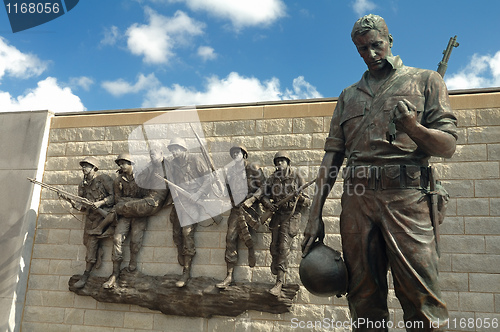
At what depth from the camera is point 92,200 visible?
857cm

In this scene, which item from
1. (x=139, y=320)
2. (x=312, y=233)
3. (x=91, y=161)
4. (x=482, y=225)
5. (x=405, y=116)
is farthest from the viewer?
(x=91, y=161)

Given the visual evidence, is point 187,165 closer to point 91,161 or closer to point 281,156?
point 281,156

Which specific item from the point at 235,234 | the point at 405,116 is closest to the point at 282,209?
the point at 235,234

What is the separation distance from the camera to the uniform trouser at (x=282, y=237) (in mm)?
7425

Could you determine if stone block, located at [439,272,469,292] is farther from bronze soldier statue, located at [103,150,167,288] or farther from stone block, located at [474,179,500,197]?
bronze soldier statue, located at [103,150,167,288]

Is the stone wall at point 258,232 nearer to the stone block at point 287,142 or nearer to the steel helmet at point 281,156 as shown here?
the stone block at point 287,142

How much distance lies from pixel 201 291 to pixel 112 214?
75.2 inches

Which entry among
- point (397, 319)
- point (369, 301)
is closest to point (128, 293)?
point (397, 319)

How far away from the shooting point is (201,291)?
7719 millimetres

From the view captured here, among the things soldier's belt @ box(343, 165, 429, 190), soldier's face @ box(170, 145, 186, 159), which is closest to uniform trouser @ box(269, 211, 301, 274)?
soldier's face @ box(170, 145, 186, 159)

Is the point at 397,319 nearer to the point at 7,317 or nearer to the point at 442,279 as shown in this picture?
the point at 442,279

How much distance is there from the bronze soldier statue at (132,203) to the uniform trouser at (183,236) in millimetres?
348

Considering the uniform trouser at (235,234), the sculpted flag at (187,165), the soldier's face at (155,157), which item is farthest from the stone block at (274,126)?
the soldier's face at (155,157)

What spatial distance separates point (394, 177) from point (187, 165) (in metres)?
5.47
